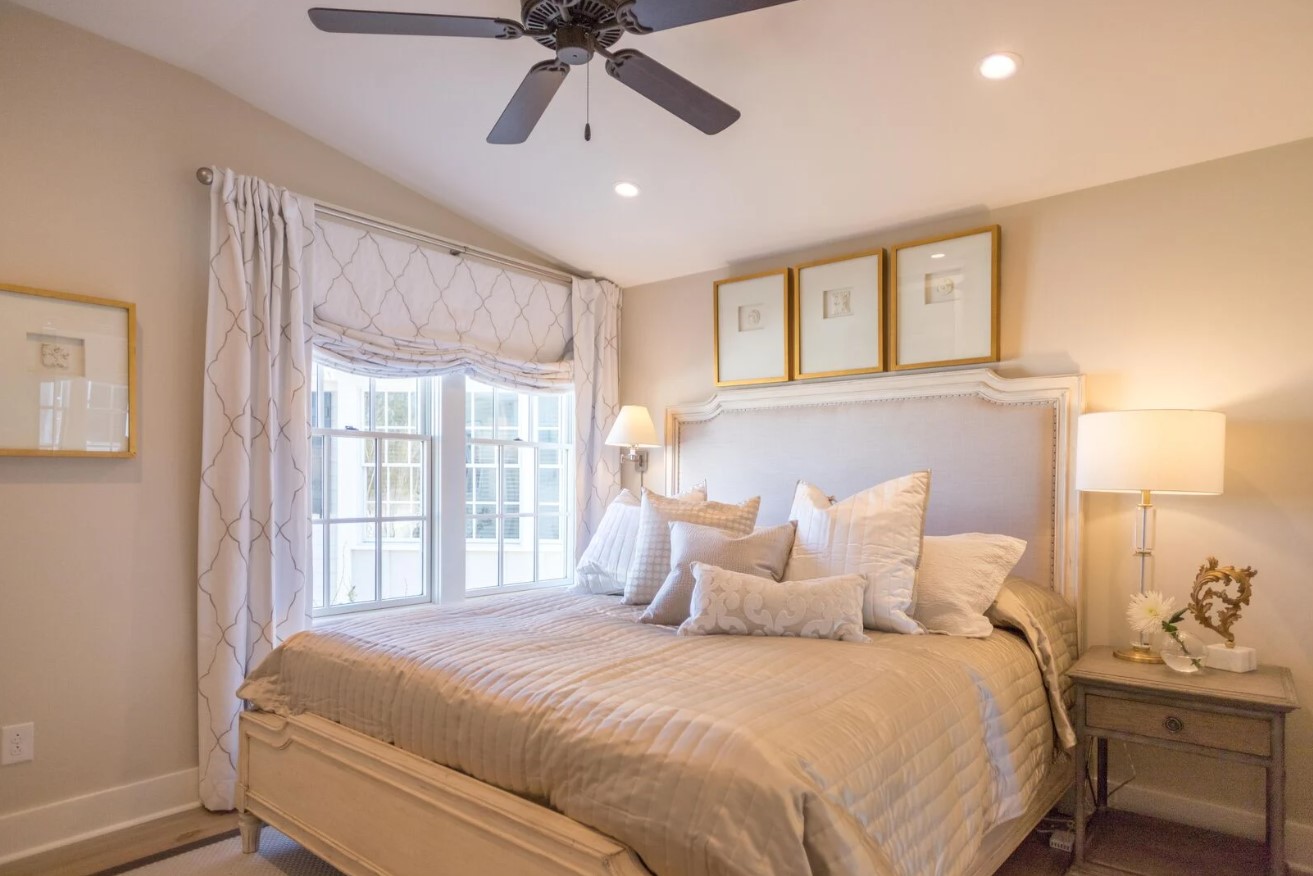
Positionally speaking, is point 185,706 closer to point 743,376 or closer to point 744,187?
point 743,376

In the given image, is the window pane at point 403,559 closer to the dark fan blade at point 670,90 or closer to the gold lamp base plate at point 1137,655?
the dark fan blade at point 670,90

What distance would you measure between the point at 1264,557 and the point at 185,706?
3.75 metres

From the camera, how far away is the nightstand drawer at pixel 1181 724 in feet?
6.50

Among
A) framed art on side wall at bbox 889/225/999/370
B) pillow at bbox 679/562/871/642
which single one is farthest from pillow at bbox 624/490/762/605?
framed art on side wall at bbox 889/225/999/370

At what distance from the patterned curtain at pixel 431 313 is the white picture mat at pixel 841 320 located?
1.35 metres

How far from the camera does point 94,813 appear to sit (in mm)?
2518

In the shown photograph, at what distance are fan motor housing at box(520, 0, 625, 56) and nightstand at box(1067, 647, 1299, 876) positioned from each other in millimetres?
2241

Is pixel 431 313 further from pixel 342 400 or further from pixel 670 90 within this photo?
pixel 670 90

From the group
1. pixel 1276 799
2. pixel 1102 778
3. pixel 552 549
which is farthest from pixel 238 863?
pixel 1276 799

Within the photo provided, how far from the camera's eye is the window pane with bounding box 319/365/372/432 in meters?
3.31

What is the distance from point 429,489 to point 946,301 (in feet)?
8.24

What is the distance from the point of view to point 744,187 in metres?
3.14

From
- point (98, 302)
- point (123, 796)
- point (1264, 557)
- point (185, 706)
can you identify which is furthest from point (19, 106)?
point (1264, 557)

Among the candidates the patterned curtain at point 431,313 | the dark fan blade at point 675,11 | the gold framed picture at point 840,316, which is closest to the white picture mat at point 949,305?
the gold framed picture at point 840,316
